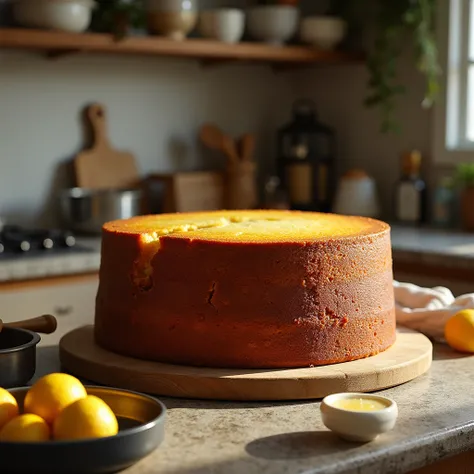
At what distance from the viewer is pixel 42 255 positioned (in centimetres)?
286

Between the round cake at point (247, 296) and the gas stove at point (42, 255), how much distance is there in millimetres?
1323

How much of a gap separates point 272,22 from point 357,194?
0.78 meters

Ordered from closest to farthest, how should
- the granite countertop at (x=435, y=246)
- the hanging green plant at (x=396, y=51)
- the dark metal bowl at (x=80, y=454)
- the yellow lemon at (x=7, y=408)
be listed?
1. the dark metal bowl at (x=80, y=454)
2. the yellow lemon at (x=7, y=408)
3. the granite countertop at (x=435, y=246)
4. the hanging green plant at (x=396, y=51)

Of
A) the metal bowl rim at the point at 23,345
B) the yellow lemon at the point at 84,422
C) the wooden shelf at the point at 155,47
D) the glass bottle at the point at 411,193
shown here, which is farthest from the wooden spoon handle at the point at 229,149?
the yellow lemon at the point at 84,422

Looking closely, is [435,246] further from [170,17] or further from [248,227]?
[248,227]

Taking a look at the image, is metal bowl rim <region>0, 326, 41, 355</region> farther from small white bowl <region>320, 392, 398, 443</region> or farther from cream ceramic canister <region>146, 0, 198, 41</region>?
cream ceramic canister <region>146, 0, 198, 41</region>

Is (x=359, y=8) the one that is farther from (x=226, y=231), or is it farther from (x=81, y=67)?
(x=226, y=231)

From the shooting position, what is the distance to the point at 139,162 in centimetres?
377

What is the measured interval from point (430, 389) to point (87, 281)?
5.68ft

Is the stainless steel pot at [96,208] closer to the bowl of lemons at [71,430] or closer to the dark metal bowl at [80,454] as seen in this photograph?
the bowl of lemons at [71,430]

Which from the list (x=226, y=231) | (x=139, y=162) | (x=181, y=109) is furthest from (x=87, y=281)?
(x=226, y=231)

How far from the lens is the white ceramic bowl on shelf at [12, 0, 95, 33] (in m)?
3.12

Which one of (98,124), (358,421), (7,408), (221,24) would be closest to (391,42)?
(221,24)

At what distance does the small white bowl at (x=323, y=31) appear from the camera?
3760 mm
